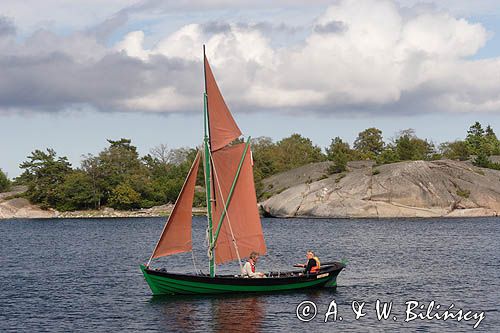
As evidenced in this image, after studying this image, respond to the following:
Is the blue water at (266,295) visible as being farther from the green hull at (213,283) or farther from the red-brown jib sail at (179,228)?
the red-brown jib sail at (179,228)

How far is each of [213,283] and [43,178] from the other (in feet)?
395

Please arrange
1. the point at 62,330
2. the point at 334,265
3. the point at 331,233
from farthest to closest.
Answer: the point at 331,233
the point at 334,265
the point at 62,330

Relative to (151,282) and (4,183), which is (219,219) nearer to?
(151,282)

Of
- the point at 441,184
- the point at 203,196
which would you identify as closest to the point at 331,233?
the point at 441,184

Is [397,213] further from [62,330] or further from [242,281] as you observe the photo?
[62,330]

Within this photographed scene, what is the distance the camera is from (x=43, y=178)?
160625 millimetres

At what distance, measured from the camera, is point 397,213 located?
416ft

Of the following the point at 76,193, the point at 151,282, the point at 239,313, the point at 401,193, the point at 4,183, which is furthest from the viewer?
the point at 4,183

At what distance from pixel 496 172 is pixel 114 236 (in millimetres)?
71073

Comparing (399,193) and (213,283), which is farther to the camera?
(399,193)

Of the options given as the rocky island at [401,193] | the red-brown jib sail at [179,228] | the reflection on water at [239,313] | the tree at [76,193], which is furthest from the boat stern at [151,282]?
the tree at [76,193]

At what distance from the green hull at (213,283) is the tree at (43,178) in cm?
11642

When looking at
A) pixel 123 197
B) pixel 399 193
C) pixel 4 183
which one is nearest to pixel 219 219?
pixel 399 193

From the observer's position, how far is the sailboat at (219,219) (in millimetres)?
46625
